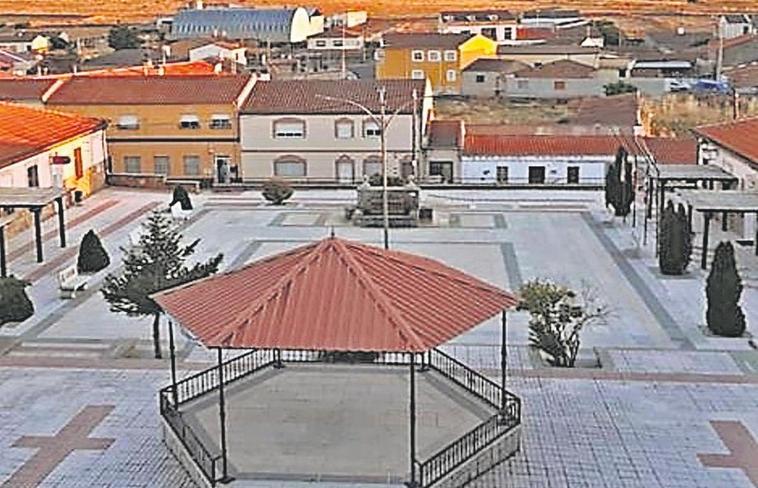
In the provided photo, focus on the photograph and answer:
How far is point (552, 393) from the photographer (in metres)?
17.9

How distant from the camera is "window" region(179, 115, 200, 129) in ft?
148

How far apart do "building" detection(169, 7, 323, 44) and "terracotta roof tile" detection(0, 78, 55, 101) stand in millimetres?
58406

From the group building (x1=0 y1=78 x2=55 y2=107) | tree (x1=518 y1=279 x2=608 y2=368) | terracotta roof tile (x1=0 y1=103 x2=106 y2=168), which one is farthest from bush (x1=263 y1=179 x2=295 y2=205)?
tree (x1=518 y1=279 x2=608 y2=368)

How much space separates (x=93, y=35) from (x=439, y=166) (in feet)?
288

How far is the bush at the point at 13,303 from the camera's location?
22.4m

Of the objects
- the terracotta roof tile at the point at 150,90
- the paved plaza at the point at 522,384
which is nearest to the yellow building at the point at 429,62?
the terracotta roof tile at the point at 150,90

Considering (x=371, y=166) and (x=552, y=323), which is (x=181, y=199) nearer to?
(x=371, y=166)

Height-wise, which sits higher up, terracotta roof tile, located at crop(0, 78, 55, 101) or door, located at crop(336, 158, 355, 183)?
terracotta roof tile, located at crop(0, 78, 55, 101)

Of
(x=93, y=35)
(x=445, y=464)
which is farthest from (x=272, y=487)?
(x=93, y=35)

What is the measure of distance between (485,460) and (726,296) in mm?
8473

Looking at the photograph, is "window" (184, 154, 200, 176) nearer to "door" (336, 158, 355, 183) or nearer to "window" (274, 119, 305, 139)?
"window" (274, 119, 305, 139)

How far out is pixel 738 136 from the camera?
3500 centimetres

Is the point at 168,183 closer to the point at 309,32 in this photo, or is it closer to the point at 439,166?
the point at 439,166

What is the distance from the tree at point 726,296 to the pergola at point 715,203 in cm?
630
